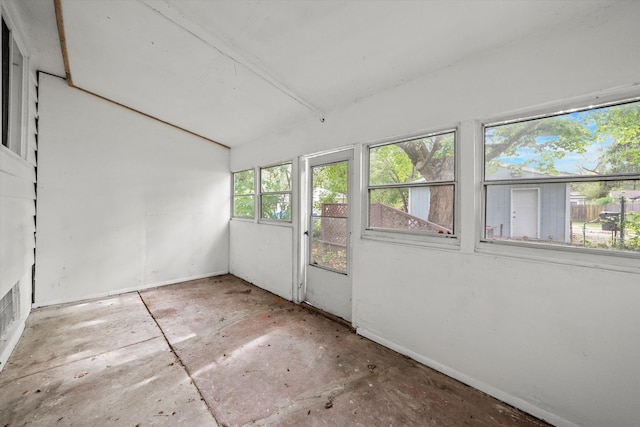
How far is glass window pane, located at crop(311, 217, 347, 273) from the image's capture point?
128 inches

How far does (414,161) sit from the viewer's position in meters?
2.50

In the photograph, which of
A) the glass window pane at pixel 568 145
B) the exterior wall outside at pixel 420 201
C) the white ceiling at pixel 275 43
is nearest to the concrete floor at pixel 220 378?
the exterior wall outside at pixel 420 201

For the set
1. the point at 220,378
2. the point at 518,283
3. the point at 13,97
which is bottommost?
the point at 220,378

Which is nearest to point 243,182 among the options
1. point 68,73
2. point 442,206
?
point 68,73

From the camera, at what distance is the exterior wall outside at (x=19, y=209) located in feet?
7.07

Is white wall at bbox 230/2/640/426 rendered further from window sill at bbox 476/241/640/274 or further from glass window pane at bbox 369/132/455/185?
glass window pane at bbox 369/132/455/185

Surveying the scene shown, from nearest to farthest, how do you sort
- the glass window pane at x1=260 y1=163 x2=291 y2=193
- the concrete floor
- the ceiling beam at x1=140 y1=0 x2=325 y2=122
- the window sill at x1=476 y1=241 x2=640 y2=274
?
the window sill at x1=476 y1=241 x2=640 y2=274 → the concrete floor → the ceiling beam at x1=140 y1=0 x2=325 y2=122 → the glass window pane at x1=260 y1=163 x2=291 y2=193

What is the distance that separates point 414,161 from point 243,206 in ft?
11.5

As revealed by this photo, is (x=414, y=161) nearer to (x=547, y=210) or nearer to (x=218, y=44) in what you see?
(x=547, y=210)

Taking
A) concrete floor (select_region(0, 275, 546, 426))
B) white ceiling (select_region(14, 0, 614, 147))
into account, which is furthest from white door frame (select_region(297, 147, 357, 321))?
white ceiling (select_region(14, 0, 614, 147))

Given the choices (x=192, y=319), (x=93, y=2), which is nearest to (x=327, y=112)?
(x=93, y=2)

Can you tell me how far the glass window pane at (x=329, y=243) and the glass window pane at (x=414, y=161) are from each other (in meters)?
0.78

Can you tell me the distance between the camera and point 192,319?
10.6 feet

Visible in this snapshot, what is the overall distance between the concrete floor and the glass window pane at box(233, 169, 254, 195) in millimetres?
2345
